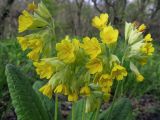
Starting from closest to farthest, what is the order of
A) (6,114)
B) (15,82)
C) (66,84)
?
1. (66,84)
2. (15,82)
3. (6,114)

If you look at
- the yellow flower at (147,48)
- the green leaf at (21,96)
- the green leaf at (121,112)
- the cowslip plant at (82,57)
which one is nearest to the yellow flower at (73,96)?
the cowslip plant at (82,57)

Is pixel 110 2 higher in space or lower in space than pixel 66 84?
higher

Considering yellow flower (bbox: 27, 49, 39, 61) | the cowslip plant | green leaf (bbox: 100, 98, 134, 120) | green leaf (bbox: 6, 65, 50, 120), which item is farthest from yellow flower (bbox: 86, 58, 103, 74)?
green leaf (bbox: 100, 98, 134, 120)

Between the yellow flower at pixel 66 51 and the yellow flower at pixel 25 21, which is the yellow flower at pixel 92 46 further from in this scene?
the yellow flower at pixel 25 21

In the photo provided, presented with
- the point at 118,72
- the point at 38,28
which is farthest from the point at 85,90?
the point at 38,28

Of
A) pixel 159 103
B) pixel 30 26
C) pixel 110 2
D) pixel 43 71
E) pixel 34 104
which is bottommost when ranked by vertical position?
pixel 159 103

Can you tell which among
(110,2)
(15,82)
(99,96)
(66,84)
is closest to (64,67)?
(66,84)

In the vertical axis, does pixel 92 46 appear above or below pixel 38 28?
below

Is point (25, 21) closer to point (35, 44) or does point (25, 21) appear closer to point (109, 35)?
point (35, 44)

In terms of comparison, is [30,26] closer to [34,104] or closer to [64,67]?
[64,67]
